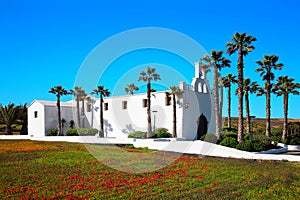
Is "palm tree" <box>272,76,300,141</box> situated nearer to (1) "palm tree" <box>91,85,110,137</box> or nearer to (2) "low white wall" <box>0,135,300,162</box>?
(2) "low white wall" <box>0,135,300,162</box>

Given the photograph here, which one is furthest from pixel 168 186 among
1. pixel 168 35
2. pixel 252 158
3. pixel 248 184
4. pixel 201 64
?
pixel 201 64

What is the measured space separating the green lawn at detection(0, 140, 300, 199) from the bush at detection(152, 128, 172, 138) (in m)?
14.2

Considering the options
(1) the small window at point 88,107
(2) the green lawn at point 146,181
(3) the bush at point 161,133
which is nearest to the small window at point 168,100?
(3) the bush at point 161,133

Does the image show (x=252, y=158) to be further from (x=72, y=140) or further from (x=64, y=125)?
(x=64, y=125)

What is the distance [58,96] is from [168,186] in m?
31.7

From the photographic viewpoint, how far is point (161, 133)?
30.2m

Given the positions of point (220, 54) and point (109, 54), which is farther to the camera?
point (220, 54)

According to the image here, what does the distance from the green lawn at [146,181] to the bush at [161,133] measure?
14228mm

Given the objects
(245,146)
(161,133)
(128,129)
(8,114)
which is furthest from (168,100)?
(8,114)

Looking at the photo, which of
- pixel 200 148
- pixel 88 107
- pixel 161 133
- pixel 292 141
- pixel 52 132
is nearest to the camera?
pixel 200 148

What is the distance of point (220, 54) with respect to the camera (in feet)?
92.9

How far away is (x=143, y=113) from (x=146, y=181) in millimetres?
22910

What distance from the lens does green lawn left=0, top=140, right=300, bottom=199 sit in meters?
9.21

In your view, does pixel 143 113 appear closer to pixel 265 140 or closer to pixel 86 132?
pixel 86 132
